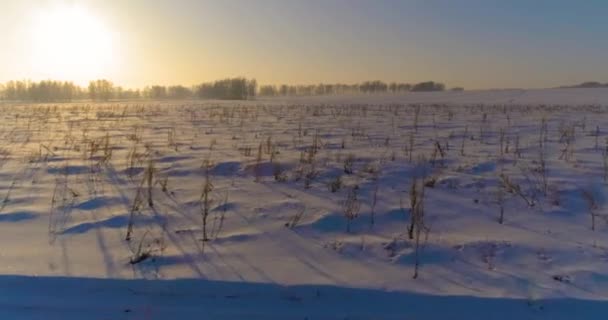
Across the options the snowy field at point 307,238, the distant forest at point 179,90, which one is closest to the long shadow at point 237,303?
the snowy field at point 307,238

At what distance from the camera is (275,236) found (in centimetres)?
416

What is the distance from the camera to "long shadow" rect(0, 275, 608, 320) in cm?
289

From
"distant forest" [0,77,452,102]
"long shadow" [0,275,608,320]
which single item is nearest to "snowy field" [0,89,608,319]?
"long shadow" [0,275,608,320]

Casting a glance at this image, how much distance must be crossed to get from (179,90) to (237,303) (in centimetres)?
12019

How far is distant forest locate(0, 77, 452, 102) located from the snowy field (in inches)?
3254

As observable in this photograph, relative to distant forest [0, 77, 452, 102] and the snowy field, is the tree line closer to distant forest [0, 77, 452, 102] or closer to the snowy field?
distant forest [0, 77, 452, 102]

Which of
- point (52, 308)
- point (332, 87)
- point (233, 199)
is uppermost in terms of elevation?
point (332, 87)

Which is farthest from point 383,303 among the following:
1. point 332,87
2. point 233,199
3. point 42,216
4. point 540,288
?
point 332,87

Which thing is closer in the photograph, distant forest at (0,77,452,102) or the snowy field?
the snowy field

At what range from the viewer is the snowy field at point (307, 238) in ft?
9.89

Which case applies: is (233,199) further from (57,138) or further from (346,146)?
(57,138)

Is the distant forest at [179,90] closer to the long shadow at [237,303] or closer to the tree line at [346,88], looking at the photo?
the tree line at [346,88]

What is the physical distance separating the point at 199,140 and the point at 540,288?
28.7ft

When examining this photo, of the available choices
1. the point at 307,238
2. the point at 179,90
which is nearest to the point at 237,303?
the point at 307,238
